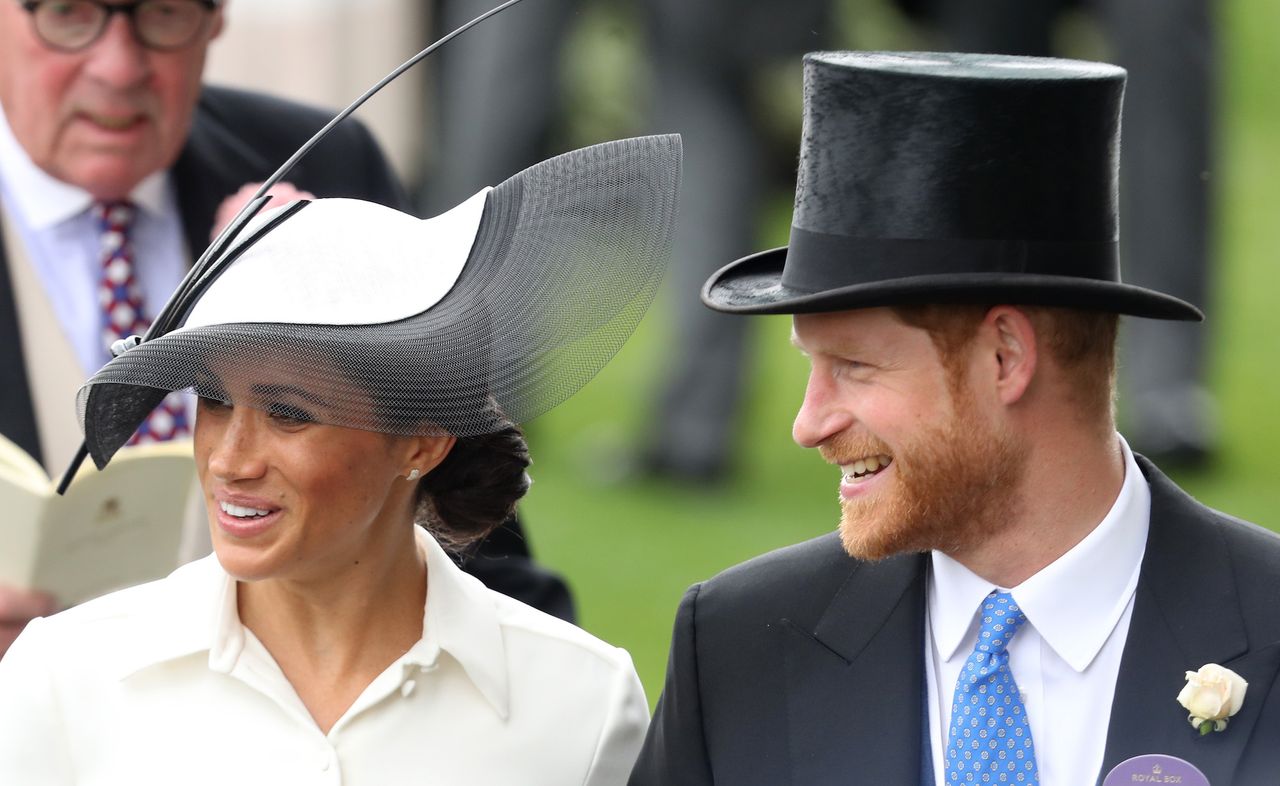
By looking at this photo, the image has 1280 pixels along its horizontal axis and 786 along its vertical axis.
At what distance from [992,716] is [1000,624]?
0.14 m

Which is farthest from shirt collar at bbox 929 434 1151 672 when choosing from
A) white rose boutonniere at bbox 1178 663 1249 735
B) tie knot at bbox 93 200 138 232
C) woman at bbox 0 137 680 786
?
tie knot at bbox 93 200 138 232

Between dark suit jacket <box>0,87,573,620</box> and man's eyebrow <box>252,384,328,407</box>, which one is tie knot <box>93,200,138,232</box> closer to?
dark suit jacket <box>0,87,573,620</box>

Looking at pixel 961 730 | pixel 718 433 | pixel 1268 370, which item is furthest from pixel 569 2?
pixel 961 730

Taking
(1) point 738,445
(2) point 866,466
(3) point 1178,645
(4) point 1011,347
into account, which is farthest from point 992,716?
(1) point 738,445

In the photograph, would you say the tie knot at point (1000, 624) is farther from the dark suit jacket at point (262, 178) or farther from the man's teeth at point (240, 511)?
the dark suit jacket at point (262, 178)

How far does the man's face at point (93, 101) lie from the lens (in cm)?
441

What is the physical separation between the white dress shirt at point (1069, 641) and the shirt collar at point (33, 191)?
2.00m

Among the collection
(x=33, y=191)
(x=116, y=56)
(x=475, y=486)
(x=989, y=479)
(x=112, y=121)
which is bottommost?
(x=475, y=486)

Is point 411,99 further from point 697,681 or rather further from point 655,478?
point 697,681

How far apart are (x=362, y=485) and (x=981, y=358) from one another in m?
0.89

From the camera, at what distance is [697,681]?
346cm

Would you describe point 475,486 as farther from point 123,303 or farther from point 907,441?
point 123,303

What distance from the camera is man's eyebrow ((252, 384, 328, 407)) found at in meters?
3.18

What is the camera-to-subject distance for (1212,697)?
3129 millimetres
